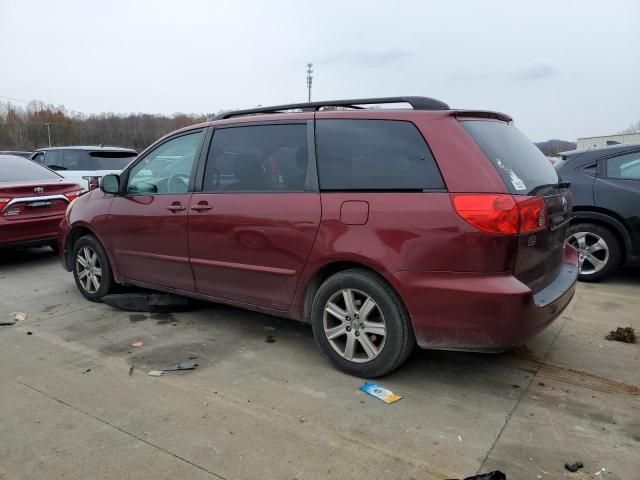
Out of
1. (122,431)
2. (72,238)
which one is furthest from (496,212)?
(72,238)

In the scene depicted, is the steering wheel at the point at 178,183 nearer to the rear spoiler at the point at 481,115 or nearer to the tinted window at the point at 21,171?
the rear spoiler at the point at 481,115

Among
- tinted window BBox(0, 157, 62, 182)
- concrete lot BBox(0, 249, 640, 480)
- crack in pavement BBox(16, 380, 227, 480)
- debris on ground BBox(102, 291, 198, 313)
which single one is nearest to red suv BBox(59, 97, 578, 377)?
concrete lot BBox(0, 249, 640, 480)

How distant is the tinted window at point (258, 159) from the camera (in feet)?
12.0

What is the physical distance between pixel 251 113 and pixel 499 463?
3039 millimetres

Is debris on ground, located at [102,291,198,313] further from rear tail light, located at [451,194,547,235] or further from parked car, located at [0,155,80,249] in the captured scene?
rear tail light, located at [451,194,547,235]

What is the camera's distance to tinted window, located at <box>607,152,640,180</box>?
5.83 m

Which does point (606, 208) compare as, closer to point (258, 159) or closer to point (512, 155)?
point (512, 155)

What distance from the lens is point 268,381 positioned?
136 inches

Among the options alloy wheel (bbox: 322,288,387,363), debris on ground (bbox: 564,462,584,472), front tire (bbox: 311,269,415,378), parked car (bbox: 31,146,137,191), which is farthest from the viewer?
parked car (bbox: 31,146,137,191)

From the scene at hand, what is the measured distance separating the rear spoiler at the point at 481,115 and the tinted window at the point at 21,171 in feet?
20.4

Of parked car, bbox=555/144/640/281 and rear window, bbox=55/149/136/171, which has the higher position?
rear window, bbox=55/149/136/171

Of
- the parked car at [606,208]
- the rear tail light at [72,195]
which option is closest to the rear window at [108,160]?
the rear tail light at [72,195]

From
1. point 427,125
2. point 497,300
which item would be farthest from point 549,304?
point 427,125

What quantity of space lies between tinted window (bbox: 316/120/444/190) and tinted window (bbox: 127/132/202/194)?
1293mm
